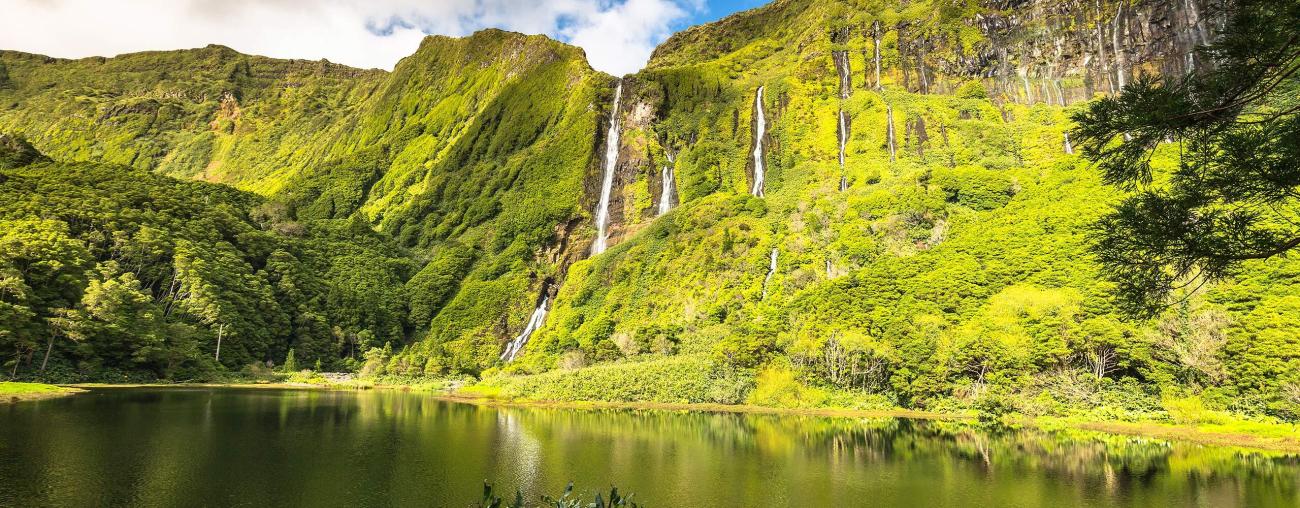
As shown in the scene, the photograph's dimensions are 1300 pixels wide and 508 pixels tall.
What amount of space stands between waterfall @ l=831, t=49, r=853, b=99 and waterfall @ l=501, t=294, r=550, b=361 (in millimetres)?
65322

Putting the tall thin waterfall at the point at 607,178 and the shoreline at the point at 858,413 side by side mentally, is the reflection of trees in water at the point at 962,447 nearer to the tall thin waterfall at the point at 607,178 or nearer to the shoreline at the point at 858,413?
the shoreline at the point at 858,413

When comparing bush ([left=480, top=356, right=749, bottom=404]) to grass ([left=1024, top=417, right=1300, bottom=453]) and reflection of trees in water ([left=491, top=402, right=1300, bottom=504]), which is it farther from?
grass ([left=1024, top=417, right=1300, bottom=453])

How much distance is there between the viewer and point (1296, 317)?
1447 inches

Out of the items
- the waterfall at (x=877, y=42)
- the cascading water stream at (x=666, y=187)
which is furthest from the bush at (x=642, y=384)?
the waterfall at (x=877, y=42)

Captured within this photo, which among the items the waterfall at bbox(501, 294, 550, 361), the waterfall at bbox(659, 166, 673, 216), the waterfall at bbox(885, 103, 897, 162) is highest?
the waterfall at bbox(885, 103, 897, 162)

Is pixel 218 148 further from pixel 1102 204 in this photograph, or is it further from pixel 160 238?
pixel 1102 204

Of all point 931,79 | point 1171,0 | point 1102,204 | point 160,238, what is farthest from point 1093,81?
point 160,238

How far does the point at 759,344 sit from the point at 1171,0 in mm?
88472

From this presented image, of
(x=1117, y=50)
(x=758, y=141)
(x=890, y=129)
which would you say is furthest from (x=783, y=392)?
(x=1117, y=50)

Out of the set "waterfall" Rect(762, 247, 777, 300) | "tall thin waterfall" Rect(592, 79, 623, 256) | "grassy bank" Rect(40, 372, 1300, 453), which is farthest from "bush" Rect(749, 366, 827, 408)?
"tall thin waterfall" Rect(592, 79, 623, 256)

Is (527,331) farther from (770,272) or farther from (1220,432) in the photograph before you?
(1220,432)

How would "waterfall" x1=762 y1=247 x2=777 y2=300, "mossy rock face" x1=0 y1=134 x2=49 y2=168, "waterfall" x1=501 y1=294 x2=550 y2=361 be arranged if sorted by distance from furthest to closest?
1. "mossy rock face" x1=0 y1=134 x2=49 y2=168
2. "waterfall" x1=501 y1=294 x2=550 y2=361
3. "waterfall" x1=762 y1=247 x2=777 y2=300

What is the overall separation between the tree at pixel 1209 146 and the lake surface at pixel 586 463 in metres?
11.2

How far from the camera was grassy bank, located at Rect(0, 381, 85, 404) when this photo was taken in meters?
42.1
